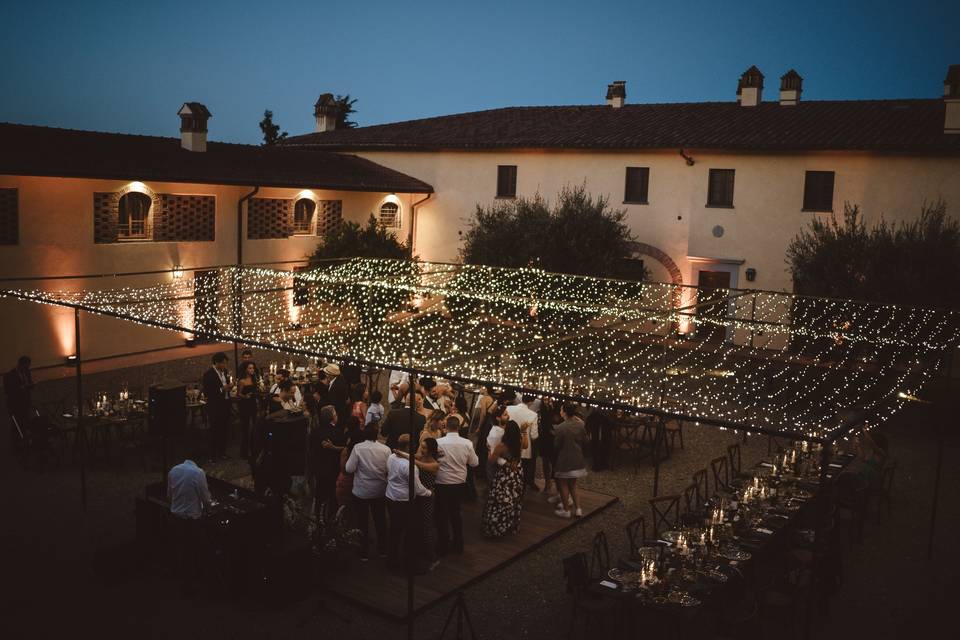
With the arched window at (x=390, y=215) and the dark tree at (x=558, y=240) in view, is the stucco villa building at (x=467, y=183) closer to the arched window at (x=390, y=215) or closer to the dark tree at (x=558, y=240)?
the arched window at (x=390, y=215)

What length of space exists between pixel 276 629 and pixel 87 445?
572 cm

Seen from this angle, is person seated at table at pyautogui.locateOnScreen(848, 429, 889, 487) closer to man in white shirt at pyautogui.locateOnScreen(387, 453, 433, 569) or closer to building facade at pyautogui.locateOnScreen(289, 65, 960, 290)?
man in white shirt at pyautogui.locateOnScreen(387, 453, 433, 569)

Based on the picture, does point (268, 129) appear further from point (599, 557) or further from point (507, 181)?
point (599, 557)

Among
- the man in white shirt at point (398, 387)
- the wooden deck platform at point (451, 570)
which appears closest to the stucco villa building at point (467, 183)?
the man in white shirt at point (398, 387)

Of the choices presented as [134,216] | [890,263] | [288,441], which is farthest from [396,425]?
[134,216]

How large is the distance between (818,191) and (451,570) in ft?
51.2

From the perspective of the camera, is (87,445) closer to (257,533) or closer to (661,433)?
(257,533)

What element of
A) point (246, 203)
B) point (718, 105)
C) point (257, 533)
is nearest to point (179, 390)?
point (257, 533)

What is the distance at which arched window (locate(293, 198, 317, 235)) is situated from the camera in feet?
74.8

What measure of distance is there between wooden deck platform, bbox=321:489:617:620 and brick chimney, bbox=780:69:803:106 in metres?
17.3

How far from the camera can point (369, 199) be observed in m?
24.8

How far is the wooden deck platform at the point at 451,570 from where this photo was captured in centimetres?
822

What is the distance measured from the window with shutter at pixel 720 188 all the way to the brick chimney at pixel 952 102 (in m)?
4.93

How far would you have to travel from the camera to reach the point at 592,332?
1432 centimetres
